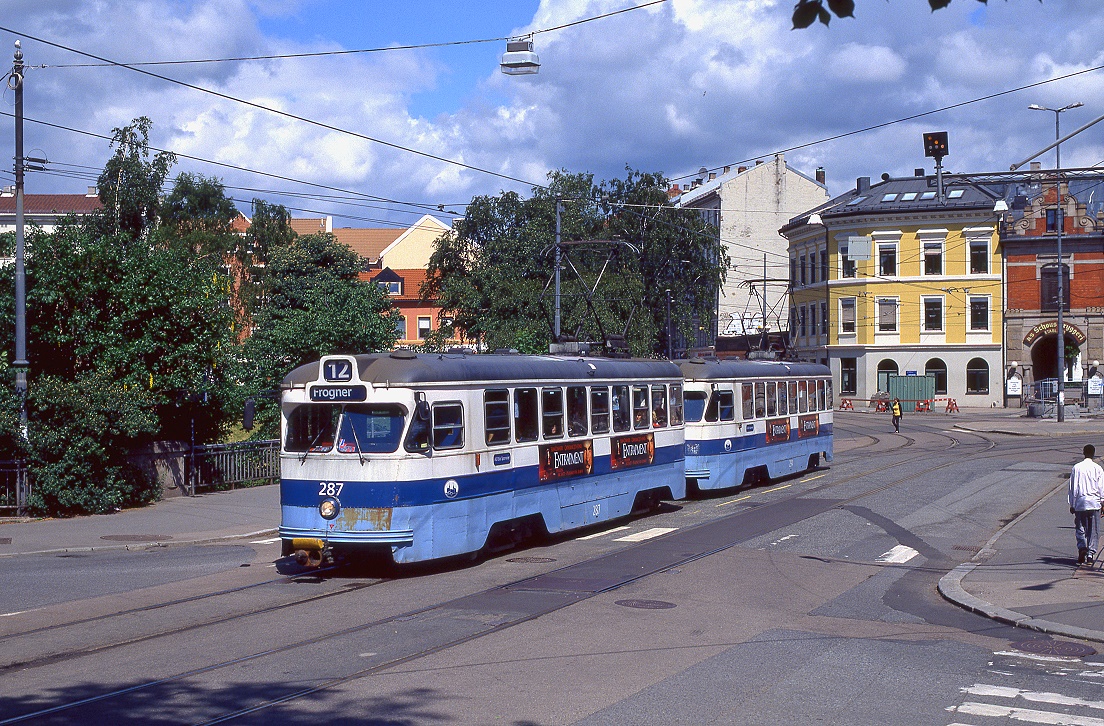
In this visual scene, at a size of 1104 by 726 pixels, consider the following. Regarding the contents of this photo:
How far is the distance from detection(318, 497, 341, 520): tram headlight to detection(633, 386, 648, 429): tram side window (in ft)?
23.2

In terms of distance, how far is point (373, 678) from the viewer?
9156 millimetres

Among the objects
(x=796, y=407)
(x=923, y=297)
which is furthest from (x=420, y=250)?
(x=796, y=407)

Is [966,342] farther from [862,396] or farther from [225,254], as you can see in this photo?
[225,254]

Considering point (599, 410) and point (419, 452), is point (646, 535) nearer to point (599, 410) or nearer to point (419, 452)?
point (599, 410)

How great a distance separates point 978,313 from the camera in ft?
217

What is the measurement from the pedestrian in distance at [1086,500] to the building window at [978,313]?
177ft

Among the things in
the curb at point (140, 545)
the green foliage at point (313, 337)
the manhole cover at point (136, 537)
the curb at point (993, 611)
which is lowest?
the curb at point (993, 611)

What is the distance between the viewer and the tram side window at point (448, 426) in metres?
14.6

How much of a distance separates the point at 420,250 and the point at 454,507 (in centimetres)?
7871

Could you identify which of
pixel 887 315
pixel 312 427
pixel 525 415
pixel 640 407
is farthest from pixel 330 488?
pixel 887 315

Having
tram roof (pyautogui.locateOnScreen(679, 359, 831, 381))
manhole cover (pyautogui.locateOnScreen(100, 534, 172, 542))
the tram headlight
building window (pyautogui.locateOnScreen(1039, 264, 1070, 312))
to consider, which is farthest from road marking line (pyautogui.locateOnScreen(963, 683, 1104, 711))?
building window (pyautogui.locateOnScreen(1039, 264, 1070, 312))

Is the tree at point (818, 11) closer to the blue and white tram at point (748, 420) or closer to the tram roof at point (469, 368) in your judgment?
the tram roof at point (469, 368)

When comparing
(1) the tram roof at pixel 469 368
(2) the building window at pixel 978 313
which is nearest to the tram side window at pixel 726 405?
(1) the tram roof at pixel 469 368

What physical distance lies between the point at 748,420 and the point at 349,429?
12724mm
